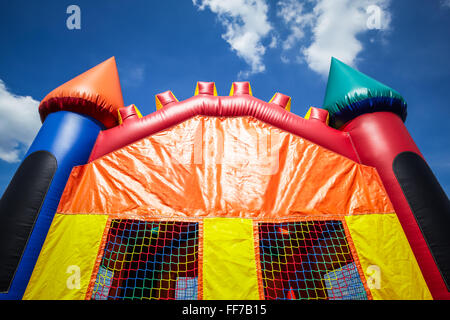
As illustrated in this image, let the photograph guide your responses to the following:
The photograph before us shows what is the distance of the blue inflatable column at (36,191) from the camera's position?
1.94 meters

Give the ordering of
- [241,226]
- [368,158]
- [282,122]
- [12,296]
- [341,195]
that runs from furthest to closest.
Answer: [282,122], [368,158], [341,195], [241,226], [12,296]

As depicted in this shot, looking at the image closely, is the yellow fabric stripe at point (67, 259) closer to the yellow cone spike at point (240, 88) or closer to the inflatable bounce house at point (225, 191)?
the inflatable bounce house at point (225, 191)

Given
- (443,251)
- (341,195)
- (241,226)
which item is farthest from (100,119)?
(443,251)

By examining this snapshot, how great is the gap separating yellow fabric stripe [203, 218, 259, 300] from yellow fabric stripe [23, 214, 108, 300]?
3.29 ft

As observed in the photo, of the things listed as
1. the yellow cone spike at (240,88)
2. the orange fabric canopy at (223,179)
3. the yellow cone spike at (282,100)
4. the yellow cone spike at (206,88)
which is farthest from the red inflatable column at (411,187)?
the yellow cone spike at (206,88)

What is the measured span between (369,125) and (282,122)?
976mm

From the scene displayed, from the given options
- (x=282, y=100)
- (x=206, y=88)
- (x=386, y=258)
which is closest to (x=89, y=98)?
(x=206, y=88)

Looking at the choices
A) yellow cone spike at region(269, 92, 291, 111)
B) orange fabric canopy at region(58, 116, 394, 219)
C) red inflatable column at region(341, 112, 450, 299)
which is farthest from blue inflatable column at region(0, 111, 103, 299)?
red inflatable column at region(341, 112, 450, 299)

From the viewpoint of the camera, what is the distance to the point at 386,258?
2.05m

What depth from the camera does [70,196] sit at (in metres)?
2.28

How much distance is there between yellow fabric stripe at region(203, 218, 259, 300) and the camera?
1.91 m

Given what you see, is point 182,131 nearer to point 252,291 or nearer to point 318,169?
point 318,169

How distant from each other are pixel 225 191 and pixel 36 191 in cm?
180

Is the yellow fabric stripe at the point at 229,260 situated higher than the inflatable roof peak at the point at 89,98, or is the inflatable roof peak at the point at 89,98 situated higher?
the inflatable roof peak at the point at 89,98
